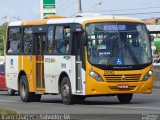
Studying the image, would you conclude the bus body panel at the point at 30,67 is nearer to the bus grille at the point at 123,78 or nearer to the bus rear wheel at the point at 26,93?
the bus rear wheel at the point at 26,93

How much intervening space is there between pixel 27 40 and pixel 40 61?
3.97 ft

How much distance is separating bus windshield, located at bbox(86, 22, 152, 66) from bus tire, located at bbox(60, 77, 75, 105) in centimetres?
136

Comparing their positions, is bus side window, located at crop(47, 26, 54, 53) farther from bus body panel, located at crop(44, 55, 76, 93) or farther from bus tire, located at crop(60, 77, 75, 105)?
bus tire, located at crop(60, 77, 75, 105)

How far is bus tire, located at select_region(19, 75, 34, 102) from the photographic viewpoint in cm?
2602

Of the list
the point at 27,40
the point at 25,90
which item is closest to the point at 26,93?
the point at 25,90

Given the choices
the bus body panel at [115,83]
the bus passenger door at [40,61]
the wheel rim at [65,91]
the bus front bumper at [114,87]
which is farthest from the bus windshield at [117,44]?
the bus passenger door at [40,61]

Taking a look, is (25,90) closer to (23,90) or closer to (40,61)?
(23,90)

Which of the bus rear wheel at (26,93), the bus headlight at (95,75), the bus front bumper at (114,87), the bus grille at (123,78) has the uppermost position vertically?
the bus headlight at (95,75)

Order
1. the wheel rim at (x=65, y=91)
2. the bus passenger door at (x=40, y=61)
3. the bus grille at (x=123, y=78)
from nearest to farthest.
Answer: the bus grille at (x=123, y=78) → the wheel rim at (x=65, y=91) → the bus passenger door at (x=40, y=61)

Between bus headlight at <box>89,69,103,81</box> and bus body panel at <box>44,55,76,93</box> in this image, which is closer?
bus headlight at <box>89,69,103,81</box>

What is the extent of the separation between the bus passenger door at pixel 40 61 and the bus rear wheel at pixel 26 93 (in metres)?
0.77

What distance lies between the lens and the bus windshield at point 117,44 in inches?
872

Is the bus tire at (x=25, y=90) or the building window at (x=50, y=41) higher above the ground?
the building window at (x=50, y=41)

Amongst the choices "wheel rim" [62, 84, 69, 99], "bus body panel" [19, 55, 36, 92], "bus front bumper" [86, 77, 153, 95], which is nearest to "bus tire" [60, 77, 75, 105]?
"wheel rim" [62, 84, 69, 99]
